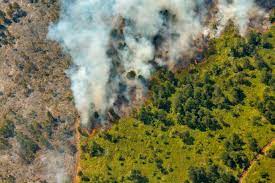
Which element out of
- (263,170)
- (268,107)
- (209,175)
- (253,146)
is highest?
(268,107)

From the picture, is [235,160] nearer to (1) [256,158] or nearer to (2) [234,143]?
(2) [234,143]

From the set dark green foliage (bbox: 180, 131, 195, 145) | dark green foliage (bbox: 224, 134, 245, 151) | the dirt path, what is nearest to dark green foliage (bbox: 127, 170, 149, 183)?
dark green foliage (bbox: 180, 131, 195, 145)

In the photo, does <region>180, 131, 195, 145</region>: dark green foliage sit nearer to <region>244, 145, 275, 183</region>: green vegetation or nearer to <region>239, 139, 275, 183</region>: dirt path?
<region>239, 139, 275, 183</region>: dirt path

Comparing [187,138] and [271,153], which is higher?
[187,138]

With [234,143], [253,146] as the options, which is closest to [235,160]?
[234,143]

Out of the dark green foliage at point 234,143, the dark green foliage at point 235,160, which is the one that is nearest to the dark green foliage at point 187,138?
the dark green foliage at point 234,143

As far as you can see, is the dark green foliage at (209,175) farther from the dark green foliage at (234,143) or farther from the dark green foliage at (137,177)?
the dark green foliage at (137,177)
